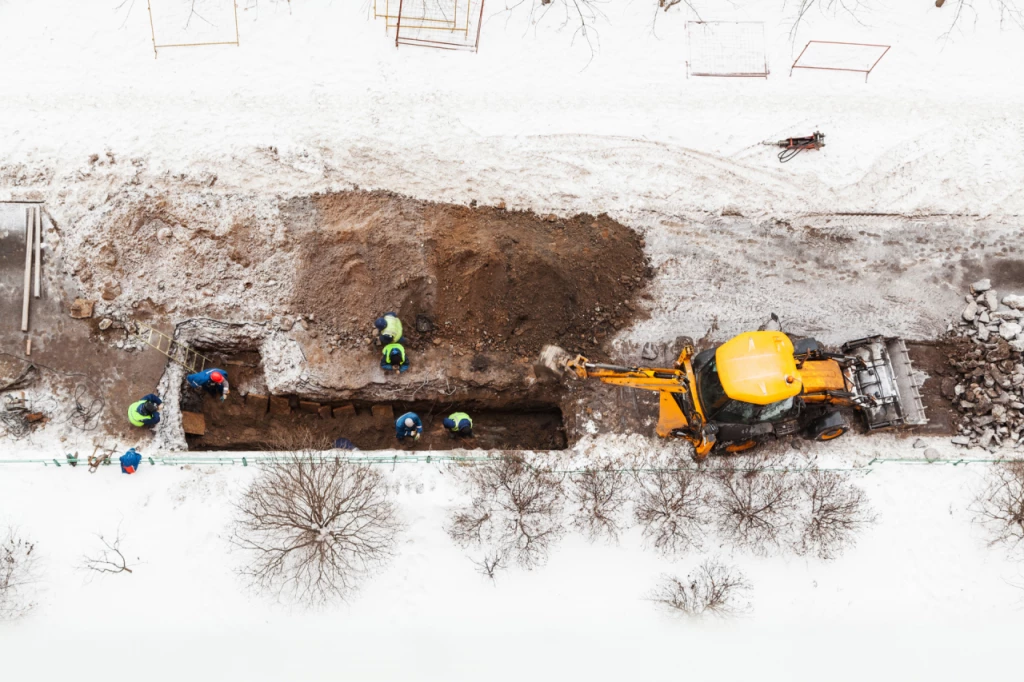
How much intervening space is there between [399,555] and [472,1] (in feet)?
34.3

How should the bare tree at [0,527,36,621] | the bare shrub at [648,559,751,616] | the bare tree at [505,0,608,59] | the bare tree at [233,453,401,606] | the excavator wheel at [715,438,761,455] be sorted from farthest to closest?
the bare tree at [505,0,608,59] → the excavator wheel at [715,438,761,455] → the bare shrub at [648,559,751,616] → the bare tree at [233,453,401,606] → the bare tree at [0,527,36,621]

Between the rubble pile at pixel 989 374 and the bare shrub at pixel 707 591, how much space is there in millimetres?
4628

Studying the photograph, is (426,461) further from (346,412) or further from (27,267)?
(27,267)

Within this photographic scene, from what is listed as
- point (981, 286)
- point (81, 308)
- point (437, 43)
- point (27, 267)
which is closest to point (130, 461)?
point (81, 308)

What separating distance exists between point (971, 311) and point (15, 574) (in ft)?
52.9

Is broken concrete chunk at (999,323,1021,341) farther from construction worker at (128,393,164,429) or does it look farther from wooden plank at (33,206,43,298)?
wooden plank at (33,206,43,298)

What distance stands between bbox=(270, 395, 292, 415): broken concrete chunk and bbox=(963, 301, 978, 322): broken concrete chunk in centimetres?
1207

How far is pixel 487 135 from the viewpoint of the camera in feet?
37.3

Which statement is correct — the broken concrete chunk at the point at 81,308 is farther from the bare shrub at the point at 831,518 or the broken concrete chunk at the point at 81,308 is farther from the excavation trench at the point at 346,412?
the bare shrub at the point at 831,518

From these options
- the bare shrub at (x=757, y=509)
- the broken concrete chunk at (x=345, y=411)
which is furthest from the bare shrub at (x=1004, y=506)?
the broken concrete chunk at (x=345, y=411)

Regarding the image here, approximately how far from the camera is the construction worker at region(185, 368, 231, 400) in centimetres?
993

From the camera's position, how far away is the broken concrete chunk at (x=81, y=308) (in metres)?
10.2

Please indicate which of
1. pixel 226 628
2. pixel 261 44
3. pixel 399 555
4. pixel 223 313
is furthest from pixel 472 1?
pixel 226 628

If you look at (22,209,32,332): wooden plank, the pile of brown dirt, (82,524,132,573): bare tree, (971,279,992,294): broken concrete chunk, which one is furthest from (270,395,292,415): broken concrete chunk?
(971,279,992,294): broken concrete chunk
